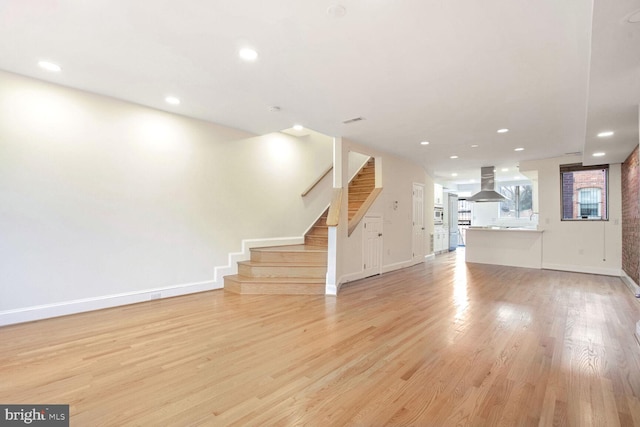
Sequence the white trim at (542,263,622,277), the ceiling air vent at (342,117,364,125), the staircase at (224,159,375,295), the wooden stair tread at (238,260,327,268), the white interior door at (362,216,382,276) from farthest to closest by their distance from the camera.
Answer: the white trim at (542,263,622,277) → the white interior door at (362,216,382,276) → the wooden stair tread at (238,260,327,268) → the staircase at (224,159,375,295) → the ceiling air vent at (342,117,364,125)

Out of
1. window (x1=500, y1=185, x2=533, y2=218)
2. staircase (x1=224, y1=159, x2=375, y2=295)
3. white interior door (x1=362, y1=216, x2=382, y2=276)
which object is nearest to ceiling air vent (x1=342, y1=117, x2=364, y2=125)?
white interior door (x1=362, y1=216, x2=382, y2=276)

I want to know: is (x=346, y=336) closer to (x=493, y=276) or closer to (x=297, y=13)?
(x=297, y=13)

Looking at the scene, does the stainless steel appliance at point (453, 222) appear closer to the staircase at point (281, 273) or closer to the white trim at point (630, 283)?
the white trim at point (630, 283)

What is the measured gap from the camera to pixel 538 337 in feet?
9.88

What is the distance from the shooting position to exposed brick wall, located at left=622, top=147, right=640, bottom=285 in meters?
4.72

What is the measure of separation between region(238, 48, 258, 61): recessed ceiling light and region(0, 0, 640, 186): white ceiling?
53mm

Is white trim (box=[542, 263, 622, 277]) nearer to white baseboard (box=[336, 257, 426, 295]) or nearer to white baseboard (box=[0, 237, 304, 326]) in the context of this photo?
white baseboard (box=[336, 257, 426, 295])

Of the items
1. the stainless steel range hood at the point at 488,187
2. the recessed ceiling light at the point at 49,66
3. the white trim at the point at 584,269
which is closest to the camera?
the recessed ceiling light at the point at 49,66

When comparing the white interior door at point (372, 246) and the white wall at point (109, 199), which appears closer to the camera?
the white wall at point (109, 199)

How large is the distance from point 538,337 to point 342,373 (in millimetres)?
2163

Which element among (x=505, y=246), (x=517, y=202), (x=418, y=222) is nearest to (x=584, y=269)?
(x=505, y=246)

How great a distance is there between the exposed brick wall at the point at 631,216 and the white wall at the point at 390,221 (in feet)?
12.6

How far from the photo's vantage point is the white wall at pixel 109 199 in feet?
10.5

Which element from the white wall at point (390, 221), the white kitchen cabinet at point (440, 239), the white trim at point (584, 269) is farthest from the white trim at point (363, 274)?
the white trim at point (584, 269)
